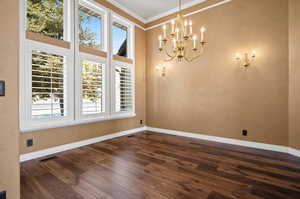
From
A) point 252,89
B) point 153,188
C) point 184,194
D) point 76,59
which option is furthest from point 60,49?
point 252,89

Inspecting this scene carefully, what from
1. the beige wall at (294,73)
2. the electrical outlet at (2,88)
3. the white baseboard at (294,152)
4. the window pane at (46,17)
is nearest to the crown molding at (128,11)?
the window pane at (46,17)

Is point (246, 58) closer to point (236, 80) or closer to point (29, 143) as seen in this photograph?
point (236, 80)

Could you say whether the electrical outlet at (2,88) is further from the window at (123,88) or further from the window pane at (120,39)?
the window pane at (120,39)

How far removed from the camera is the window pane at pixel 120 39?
412 centimetres

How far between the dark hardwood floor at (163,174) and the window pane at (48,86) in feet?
2.83

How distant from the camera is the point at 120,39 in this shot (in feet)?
14.0

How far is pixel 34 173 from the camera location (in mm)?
2119

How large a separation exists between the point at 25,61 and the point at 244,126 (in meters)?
4.51

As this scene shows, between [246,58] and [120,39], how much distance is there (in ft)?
10.8

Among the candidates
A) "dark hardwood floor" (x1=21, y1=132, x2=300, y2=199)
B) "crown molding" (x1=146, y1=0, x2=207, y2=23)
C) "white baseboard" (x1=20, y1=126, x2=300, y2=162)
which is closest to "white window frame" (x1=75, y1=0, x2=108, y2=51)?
"crown molding" (x1=146, y1=0, x2=207, y2=23)

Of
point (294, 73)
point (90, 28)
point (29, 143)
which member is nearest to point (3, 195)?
point (29, 143)

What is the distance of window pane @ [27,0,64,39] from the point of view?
266cm

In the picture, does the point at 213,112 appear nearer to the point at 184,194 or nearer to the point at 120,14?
the point at 184,194

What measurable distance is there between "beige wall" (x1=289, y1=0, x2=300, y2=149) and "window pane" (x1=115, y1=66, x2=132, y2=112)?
3702 millimetres
